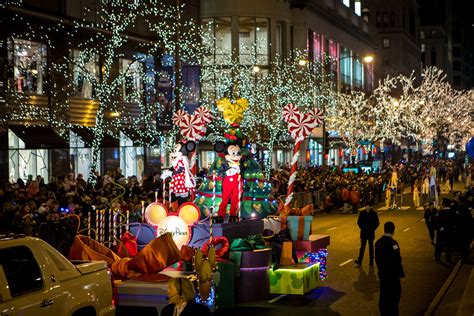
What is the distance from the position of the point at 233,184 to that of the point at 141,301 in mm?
4668

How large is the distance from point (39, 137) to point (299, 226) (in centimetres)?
1618

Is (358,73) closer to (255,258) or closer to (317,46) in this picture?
(317,46)

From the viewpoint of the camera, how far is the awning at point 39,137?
91.6ft

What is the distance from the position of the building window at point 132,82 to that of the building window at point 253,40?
1394 centimetres

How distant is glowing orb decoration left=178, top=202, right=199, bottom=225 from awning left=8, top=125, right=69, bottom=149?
1593cm

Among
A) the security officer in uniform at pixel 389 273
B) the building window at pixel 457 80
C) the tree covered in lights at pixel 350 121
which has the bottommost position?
the security officer in uniform at pixel 389 273

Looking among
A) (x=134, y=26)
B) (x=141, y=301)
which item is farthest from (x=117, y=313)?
(x=134, y=26)

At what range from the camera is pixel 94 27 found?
3272 cm

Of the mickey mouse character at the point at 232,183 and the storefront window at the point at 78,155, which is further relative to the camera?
the storefront window at the point at 78,155

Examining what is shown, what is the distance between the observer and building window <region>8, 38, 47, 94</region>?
2825cm

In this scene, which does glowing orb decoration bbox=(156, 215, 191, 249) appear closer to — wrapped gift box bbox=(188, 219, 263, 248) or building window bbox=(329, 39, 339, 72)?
wrapped gift box bbox=(188, 219, 263, 248)

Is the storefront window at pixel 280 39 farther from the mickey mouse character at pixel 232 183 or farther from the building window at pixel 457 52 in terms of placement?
the building window at pixel 457 52

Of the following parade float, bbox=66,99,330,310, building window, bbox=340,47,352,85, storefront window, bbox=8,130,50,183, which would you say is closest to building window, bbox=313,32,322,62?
building window, bbox=340,47,352,85

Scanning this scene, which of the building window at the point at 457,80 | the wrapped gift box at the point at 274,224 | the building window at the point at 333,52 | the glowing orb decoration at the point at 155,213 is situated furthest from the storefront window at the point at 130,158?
the building window at the point at 457,80
